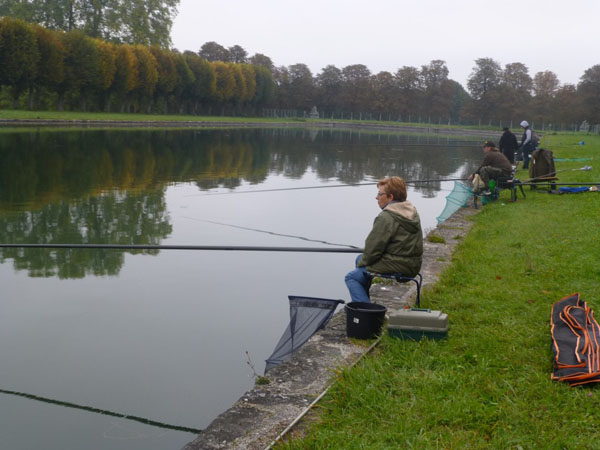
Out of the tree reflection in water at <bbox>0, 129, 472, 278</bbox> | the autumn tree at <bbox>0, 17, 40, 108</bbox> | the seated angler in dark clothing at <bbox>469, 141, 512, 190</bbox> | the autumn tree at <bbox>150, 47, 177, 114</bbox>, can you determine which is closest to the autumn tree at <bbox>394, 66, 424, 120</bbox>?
the autumn tree at <bbox>150, 47, 177, 114</bbox>

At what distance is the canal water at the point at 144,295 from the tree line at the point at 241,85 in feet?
151

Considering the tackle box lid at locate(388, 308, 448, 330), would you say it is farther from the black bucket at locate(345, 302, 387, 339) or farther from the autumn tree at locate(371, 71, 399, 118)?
the autumn tree at locate(371, 71, 399, 118)

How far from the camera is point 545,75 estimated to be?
4545 inches

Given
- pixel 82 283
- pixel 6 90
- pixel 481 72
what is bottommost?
pixel 82 283

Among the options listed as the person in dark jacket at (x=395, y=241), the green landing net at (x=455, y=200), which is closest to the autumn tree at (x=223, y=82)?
the green landing net at (x=455, y=200)

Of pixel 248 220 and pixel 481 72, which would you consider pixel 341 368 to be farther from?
pixel 481 72

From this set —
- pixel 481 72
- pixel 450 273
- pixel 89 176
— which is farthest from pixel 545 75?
pixel 450 273

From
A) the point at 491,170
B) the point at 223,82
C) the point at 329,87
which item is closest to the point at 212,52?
the point at 329,87

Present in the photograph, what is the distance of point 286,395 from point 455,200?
9.92m

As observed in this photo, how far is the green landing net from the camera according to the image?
13.2m

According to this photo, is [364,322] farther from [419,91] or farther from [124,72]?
[419,91]

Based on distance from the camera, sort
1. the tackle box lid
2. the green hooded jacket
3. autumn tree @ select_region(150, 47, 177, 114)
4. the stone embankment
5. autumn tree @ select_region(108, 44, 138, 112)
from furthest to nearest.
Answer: autumn tree @ select_region(150, 47, 177, 114)
autumn tree @ select_region(108, 44, 138, 112)
the green hooded jacket
the tackle box lid
the stone embankment

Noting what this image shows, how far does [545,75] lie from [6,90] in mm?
89683

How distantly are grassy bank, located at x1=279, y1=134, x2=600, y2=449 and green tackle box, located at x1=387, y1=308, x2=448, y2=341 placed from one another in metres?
0.09
